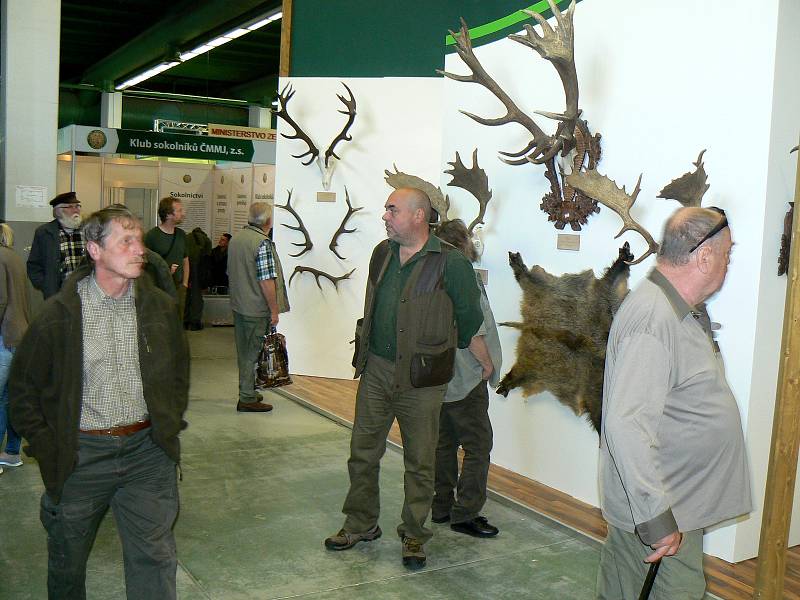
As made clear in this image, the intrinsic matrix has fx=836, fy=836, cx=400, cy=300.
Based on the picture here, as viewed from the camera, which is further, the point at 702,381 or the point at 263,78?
the point at 263,78

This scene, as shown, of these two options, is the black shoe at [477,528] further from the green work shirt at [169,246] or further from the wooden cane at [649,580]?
the green work shirt at [169,246]

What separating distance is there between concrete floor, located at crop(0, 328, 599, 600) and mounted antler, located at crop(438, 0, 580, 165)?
210 centimetres

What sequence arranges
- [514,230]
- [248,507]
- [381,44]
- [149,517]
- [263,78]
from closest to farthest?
1. [149,517]
2. [248,507]
3. [514,230]
4. [381,44]
5. [263,78]

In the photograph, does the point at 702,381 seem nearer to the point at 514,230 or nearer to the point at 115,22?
the point at 514,230

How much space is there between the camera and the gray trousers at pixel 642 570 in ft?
7.63

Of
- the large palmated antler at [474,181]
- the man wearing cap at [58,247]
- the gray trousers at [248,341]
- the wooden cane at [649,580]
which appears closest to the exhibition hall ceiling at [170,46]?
the gray trousers at [248,341]


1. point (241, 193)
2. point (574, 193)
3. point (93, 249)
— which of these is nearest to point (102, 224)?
point (93, 249)

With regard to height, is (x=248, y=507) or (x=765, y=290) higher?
(x=765, y=290)

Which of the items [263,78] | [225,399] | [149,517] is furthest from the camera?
[263,78]

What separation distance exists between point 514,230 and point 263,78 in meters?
17.0

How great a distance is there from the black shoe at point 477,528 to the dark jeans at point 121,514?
6.50 feet

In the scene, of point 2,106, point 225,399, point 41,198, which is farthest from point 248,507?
point 2,106

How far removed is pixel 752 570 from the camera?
403cm

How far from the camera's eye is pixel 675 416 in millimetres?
2275
